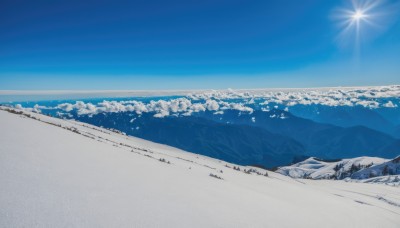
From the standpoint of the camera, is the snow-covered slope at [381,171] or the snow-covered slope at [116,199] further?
the snow-covered slope at [381,171]

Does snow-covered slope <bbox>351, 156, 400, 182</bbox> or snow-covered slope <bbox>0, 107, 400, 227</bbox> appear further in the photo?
snow-covered slope <bbox>351, 156, 400, 182</bbox>

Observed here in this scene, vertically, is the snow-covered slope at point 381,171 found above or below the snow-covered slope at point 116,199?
below

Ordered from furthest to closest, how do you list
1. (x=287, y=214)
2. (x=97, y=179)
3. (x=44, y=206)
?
(x=287, y=214), (x=97, y=179), (x=44, y=206)

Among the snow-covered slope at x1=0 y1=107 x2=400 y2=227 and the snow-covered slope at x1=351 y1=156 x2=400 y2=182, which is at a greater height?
the snow-covered slope at x1=0 y1=107 x2=400 y2=227

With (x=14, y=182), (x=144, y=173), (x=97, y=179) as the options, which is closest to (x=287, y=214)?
(x=144, y=173)

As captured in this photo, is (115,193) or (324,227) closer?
(115,193)

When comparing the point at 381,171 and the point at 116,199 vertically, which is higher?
the point at 116,199

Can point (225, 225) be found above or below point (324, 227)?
above

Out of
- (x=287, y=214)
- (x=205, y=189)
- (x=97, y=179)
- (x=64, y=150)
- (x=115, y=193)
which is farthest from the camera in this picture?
(x=64, y=150)

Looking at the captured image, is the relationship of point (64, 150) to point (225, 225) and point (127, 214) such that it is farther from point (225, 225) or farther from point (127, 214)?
point (225, 225)

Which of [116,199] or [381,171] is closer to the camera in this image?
[116,199]

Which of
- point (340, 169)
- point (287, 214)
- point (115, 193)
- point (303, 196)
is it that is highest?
point (115, 193)
